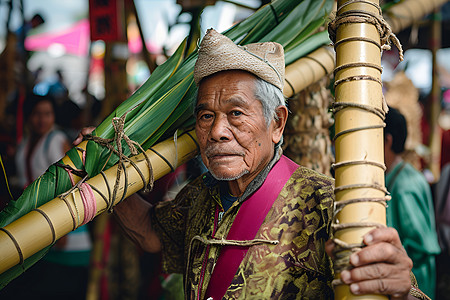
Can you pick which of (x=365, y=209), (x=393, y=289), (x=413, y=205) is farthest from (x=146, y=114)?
(x=413, y=205)

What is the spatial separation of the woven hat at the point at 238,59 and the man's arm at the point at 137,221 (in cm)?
69

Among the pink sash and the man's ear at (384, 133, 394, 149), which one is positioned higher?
the man's ear at (384, 133, 394, 149)

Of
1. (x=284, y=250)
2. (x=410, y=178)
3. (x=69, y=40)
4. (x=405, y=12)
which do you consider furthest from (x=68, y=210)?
(x=69, y=40)

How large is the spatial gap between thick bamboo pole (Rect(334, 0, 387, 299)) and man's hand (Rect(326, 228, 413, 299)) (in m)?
0.03

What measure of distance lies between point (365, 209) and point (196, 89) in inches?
37.0

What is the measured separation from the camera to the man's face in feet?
5.23

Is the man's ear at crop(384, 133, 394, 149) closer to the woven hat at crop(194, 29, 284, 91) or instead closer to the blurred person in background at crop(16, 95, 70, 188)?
the woven hat at crop(194, 29, 284, 91)

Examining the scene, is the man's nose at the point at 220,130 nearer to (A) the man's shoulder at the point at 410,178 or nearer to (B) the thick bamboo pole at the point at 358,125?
(B) the thick bamboo pole at the point at 358,125

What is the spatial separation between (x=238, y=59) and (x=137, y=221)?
92 centimetres

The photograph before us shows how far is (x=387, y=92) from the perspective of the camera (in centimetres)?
550

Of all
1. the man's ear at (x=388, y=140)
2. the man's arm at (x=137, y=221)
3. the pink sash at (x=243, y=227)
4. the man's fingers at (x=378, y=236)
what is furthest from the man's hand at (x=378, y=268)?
the man's ear at (x=388, y=140)

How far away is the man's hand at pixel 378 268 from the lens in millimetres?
1151

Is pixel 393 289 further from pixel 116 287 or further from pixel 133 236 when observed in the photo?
pixel 116 287

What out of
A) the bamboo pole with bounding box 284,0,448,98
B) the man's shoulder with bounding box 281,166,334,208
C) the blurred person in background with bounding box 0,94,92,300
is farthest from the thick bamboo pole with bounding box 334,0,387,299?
the blurred person in background with bounding box 0,94,92,300
